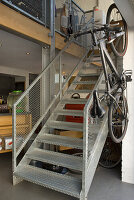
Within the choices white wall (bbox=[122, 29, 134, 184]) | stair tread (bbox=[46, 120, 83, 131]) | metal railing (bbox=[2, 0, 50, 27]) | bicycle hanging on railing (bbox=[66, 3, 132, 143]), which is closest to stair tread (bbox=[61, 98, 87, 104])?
stair tread (bbox=[46, 120, 83, 131])

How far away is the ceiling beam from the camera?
2650 mm

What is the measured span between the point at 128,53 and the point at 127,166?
1.92 meters

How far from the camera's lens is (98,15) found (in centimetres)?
547

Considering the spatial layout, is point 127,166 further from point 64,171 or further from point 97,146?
point 64,171

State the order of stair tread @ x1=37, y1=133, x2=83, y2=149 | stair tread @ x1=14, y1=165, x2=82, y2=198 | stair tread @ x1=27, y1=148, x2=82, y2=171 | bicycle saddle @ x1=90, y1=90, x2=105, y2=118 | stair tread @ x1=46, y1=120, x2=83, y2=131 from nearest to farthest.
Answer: bicycle saddle @ x1=90, y1=90, x2=105, y2=118 < stair tread @ x1=14, y1=165, x2=82, y2=198 < stair tread @ x1=27, y1=148, x2=82, y2=171 < stair tread @ x1=37, y1=133, x2=83, y2=149 < stair tread @ x1=46, y1=120, x2=83, y2=131

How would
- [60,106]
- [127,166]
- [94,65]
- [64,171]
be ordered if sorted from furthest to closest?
1. [94,65]
2. [60,106]
3. [64,171]
4. [127,166]

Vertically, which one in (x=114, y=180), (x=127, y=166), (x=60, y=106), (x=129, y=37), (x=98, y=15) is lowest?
(x=114, y=180)

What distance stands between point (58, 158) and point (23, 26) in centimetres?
232

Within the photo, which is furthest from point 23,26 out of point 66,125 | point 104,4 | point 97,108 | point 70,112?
point 104,4

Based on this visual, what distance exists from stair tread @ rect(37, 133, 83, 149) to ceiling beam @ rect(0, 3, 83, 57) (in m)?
1.87

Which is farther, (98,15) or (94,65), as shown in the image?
(94,65)

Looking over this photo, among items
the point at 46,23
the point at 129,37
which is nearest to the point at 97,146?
the point at 129,37

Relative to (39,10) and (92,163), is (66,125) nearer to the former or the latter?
(92,163)

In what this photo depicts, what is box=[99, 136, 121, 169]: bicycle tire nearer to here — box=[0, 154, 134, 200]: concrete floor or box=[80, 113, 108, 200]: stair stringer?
box=[0, 154, 134, 200]: concrete floor
